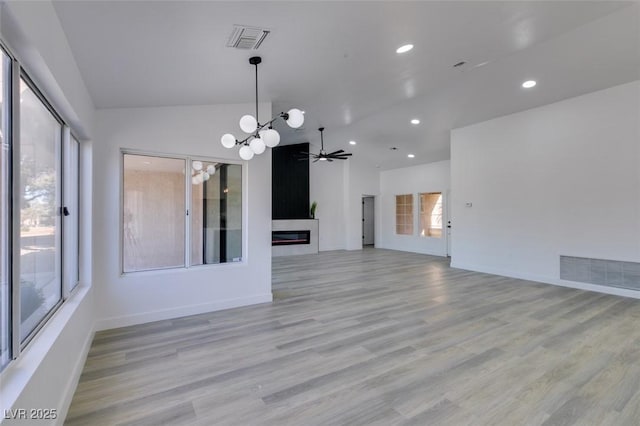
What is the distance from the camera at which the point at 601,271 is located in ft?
17.3

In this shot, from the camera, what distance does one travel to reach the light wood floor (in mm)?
2125

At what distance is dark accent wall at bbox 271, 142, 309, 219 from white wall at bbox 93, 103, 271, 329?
18.2ft

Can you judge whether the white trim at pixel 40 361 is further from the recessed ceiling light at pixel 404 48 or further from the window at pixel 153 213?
the recessed ceiling light at pixel 404 48

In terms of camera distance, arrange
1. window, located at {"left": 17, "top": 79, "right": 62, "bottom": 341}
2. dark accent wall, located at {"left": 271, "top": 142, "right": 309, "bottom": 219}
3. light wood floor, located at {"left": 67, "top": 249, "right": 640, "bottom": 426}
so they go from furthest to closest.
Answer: dark accent wall, located at {"left": 271, "top": 142, "right": 309, "bottom": 219} < light wood floor, located at {"left": 67, "top": 249, "right": 640, "bottom": 426} < window, located at {"left": 17, "top": 79, "right": 62, "bottom": 341}

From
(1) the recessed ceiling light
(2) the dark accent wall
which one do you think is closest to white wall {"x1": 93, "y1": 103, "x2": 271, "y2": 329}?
(1) the recessed ceiling light

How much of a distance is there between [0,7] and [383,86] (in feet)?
13.5

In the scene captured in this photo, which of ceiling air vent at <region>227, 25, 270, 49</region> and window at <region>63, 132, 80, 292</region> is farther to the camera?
window at <region>63, 132, 80, 292</region>

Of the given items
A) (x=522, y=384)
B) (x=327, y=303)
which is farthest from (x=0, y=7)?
(x=327, y=303)

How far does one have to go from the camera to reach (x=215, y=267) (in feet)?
14.3

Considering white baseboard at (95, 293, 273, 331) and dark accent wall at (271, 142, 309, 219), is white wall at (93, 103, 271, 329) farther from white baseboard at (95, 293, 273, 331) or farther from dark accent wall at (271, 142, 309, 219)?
dark accent wall at (271, 142, 309, 219)

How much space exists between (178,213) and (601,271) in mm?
7127

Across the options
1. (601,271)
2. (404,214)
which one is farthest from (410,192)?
(601,271)

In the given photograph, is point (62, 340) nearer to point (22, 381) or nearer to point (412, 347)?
point (22, 381)

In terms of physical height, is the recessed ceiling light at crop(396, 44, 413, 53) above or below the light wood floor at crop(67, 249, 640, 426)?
above
